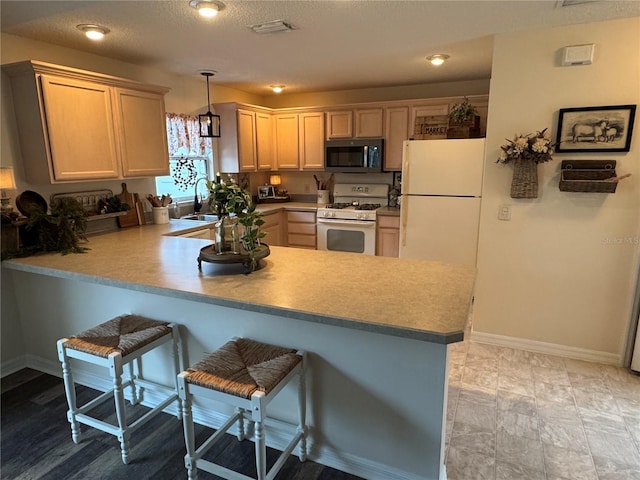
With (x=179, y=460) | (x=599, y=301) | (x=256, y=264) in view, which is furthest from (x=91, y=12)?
(x=599, y=301)

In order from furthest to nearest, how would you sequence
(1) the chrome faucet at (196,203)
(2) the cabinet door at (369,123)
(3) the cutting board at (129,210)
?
(2) the cabinet door at (369,123), (1) the chrome faucet at (196,203), (3) the cutting board at (129,210)

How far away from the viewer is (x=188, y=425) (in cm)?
171

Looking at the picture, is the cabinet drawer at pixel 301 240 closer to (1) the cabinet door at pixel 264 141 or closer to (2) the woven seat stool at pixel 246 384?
(1) the cabinet door at pixel 264 141

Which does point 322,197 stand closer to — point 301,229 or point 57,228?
point 301,229

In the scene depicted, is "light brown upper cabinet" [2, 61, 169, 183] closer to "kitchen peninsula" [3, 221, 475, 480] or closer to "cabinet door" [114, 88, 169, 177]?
"cabinet door" [114, 88, 169, 177]

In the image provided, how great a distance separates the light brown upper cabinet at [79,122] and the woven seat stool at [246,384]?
1922 mm

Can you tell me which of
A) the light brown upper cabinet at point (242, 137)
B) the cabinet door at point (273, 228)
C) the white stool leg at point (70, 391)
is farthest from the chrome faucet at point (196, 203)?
the white stool leg at point (70, 391)

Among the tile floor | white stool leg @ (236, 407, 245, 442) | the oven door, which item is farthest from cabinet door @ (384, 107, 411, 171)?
white stool leg @ (236, 407, 245, 442)

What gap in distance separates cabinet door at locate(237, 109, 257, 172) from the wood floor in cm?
303

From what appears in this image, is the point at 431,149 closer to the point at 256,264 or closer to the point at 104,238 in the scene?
the point at 256,264

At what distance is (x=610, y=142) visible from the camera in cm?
261

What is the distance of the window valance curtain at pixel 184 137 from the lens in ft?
13.0

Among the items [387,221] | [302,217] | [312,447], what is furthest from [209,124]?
[312,447]

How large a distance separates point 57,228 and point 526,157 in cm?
327
